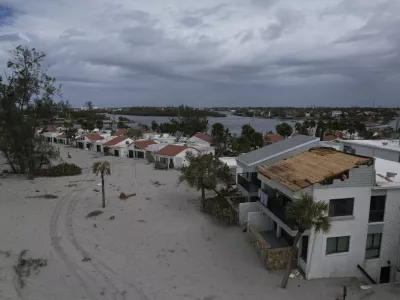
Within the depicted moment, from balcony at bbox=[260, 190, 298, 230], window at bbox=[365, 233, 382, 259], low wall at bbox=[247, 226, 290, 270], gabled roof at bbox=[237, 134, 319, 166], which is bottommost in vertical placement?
low wall at bbox=[247, 226, 290, 270]

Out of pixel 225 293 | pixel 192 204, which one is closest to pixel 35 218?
pixel 192 204

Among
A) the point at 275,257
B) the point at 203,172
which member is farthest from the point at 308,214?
the point at 203,172

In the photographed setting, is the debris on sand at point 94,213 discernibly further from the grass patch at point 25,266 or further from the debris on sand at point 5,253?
the grass patch at point 25,266

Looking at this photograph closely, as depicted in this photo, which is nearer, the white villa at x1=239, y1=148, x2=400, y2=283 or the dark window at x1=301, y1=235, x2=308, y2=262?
the white villa at x1=239, y1=148, x2=400, y2=283

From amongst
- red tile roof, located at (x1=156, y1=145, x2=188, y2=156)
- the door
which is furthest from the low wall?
red tile roof, located at (x1=156, y1=145, x2=188, y2=156)

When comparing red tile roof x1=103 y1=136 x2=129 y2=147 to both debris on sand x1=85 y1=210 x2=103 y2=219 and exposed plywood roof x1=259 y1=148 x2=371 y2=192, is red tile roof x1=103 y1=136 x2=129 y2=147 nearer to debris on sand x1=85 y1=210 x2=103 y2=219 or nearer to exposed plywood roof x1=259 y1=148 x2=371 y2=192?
debris on sand x1=85 y1=210 x2=103 y2=219
